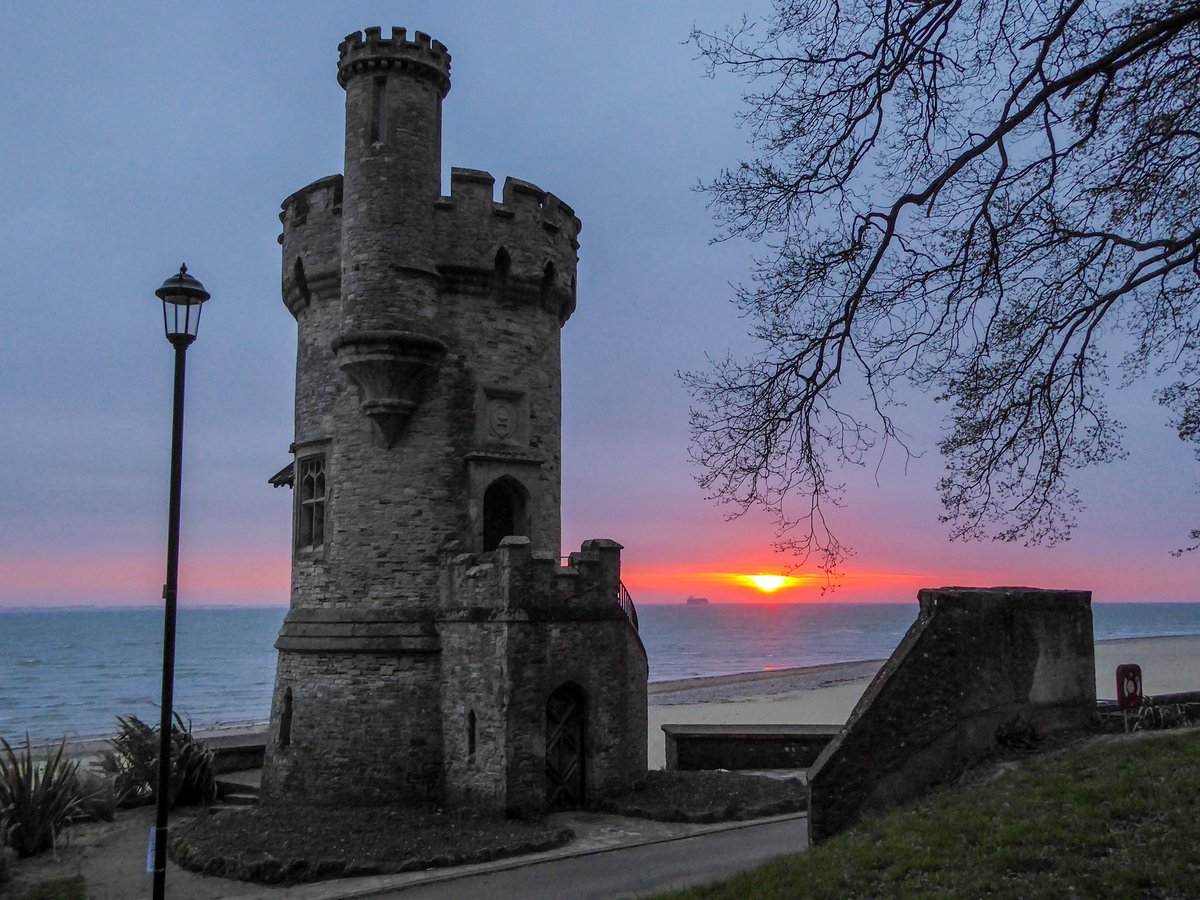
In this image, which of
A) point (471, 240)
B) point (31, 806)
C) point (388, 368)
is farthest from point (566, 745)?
point (471, 240)

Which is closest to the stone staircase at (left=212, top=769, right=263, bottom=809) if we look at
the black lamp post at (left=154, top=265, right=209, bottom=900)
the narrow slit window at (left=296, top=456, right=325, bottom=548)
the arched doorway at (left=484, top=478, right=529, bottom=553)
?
the narrow slit window at (left=296, top=456, right=325, bottom=548)

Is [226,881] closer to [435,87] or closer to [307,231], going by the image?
[307,231]

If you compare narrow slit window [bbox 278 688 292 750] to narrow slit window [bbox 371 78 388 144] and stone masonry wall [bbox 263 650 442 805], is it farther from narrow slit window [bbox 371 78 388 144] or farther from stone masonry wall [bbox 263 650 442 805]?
narrow slit window [bbox 371 78 388 144]

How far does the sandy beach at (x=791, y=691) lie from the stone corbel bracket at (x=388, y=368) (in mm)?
15182

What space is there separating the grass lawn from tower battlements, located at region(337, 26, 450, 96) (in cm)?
1534

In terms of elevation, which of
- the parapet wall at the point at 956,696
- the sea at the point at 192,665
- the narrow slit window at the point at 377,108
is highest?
the narrow slit window at the point at 377,108

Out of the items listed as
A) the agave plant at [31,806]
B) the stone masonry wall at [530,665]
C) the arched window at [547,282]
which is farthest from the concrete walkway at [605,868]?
the arched window at [547,282]

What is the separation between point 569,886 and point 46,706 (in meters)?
62.3

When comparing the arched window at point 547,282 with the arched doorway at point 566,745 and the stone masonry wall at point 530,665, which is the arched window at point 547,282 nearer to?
the stone masonry wall at point 530,665

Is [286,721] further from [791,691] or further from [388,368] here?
[791,691]

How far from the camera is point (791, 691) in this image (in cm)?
5844

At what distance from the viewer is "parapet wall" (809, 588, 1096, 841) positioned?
978cm

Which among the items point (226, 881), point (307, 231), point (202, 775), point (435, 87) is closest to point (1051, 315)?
point (226, 881)

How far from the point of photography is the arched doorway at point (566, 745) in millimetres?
17391
